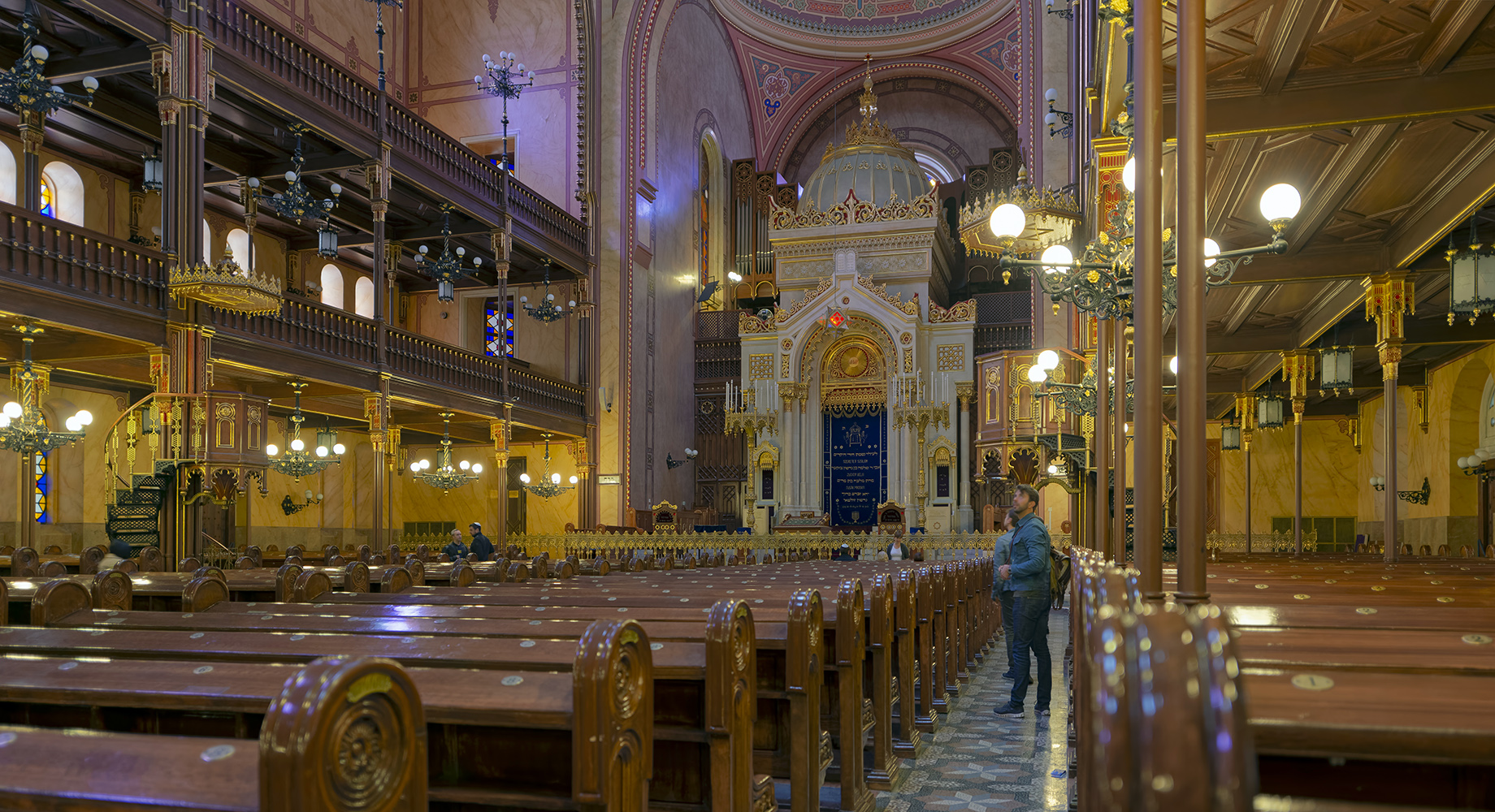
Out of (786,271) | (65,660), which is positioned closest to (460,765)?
(65,660)

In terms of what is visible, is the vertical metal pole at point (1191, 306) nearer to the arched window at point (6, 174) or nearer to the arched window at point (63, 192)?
the arched window at point (6, 174)

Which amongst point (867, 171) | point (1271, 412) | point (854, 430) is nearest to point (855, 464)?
point (854, 430)

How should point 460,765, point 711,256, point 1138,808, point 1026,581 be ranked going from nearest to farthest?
1. point 1138,808
2. point 460,765
3. point 1026,581
4. point 711,256

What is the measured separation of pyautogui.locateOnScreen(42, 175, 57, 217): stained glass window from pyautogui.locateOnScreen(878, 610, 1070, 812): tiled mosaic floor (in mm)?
16661

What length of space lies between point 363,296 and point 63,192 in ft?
24.9

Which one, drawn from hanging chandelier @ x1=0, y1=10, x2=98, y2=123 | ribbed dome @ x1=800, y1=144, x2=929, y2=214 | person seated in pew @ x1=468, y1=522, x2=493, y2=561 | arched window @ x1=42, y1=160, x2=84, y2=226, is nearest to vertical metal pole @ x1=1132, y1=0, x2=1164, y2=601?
hanging chandelier @ x1=0, y1=10, x2=98, y2=123

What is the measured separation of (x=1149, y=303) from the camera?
437cm

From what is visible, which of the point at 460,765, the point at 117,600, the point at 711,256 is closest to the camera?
the point at 460,765

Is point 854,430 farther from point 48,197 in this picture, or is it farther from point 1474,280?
point 1474,280

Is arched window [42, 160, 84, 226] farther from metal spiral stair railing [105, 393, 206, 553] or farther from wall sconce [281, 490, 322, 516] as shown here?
wall sconce [281, 490, 322, 516]

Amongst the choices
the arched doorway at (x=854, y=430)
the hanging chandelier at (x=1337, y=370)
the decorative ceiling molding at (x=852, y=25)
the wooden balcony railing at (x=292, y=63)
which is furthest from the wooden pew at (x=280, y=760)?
the decorative ceiling molding at (x=852, y=25)

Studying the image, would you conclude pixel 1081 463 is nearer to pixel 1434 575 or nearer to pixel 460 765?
pixel 1434 575

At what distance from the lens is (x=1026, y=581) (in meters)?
7.32

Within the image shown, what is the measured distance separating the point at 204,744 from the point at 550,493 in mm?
19761
